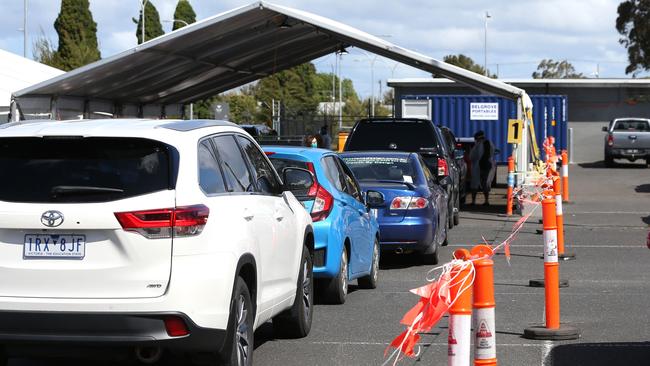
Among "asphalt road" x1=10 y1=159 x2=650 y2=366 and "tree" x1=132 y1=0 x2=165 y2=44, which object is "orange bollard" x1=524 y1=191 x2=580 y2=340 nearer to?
"asphalt road" x1=10 y1=159 x2=650 y2=366

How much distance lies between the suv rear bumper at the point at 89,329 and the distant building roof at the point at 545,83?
4158 centimetres

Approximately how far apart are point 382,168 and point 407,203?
1201mm

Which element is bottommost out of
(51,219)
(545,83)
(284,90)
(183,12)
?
(51,219)

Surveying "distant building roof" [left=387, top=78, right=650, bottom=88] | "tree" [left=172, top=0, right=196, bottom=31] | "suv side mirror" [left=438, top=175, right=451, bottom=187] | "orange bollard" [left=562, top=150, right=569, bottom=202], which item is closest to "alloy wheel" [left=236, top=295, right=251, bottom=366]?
"suv side mirror" [left=438, top=175, right=451, bottom=187]

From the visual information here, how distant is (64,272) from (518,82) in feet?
146

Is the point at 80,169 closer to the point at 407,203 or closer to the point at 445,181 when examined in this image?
the point at 407,203

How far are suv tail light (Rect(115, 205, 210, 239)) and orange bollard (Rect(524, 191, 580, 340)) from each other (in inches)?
148

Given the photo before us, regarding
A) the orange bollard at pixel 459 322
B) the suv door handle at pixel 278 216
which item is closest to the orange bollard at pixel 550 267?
the suv door handle at pixel 278 216

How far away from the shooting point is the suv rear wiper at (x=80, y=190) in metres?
6.55

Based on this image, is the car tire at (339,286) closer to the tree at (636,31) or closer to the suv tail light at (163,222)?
the suv tail light at (163,222)

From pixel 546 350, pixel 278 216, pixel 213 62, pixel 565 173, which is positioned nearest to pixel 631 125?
pixel 213 62

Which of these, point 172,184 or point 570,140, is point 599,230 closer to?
point 172,184

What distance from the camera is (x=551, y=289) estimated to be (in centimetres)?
930

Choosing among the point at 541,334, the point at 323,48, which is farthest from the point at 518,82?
the point at 541,334
